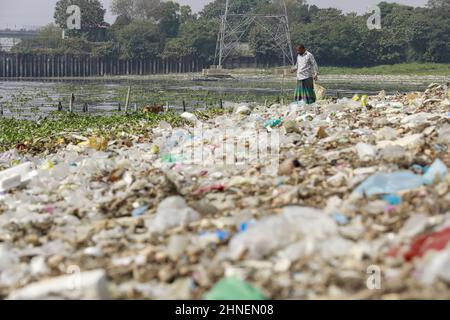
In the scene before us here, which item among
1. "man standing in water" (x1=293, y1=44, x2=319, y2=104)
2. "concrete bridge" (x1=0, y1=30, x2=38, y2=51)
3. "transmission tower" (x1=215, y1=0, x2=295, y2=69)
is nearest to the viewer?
"man standing in water" (x1=293, y1=44, x2=319, y2=104)

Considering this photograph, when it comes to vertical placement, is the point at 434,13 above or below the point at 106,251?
above

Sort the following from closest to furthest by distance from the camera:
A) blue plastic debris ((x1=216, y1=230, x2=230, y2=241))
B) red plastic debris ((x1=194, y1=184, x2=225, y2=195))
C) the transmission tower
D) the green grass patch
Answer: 1. blue plastic debris ((x1=216, y1=230, x2=230, y2=241))
2. red plastic debris ((x1=194, y1=184, x2=225, y2=195))
3. the green grass patch
4. the transmission tower

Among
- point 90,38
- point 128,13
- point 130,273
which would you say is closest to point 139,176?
point 130,273

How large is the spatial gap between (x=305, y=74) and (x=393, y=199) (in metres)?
7.41

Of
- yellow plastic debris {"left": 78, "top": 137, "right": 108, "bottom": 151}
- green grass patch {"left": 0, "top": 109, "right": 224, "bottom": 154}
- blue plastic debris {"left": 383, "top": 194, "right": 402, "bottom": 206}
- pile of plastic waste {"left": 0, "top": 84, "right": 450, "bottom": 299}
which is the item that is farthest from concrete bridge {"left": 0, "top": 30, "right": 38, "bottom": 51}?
blue plastic debris {"left": 383, "top": 194, "right": 402, "bottom": 206}

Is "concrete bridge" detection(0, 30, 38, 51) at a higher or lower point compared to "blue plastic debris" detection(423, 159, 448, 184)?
higher

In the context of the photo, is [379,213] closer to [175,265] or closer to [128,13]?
[175,265]

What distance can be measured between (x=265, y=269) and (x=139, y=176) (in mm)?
2531

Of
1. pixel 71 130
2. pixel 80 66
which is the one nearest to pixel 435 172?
pixel 71 130

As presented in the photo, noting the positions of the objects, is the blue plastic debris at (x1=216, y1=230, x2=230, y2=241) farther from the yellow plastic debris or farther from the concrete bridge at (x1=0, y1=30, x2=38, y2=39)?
the concrete bridge at (x1=0, y1=30, x2=38, y2=39)

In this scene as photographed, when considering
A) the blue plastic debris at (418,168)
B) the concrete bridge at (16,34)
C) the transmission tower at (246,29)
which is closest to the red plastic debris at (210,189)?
the blue plastic debris at (418,168)

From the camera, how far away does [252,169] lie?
18.4 feet

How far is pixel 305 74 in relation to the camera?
1146cm

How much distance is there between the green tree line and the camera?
71.6 meters
